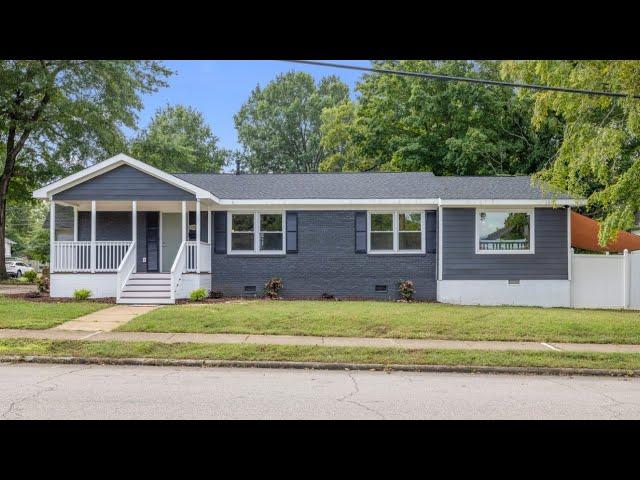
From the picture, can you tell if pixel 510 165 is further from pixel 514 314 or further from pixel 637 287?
pixel 514 314

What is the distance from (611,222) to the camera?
1370 cm

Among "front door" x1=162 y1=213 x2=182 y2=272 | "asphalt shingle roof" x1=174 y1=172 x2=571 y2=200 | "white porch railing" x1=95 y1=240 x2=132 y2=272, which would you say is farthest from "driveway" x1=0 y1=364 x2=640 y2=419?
"front door" x1=162 y1=213 x2=182 y2=272

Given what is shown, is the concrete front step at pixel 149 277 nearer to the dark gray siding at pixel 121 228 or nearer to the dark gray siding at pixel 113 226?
the dark gray siding at pixel 121 228

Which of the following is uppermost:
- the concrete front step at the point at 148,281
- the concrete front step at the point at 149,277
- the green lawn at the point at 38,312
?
the concrete front step at the point at 149,277

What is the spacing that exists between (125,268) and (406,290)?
8.90 metres

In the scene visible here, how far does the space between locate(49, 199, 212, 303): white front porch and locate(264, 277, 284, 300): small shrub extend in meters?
2.00

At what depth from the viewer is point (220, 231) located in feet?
61.9

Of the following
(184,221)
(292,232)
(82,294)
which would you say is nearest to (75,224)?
(82,294)

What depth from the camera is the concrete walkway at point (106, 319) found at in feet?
38.7

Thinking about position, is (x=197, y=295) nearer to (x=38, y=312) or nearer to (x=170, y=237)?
(x=170, y=237)

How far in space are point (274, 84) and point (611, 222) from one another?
142ft

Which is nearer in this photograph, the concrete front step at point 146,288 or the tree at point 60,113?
the concrete front step at point 146,288

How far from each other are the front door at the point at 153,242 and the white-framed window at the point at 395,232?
7373 millimetres

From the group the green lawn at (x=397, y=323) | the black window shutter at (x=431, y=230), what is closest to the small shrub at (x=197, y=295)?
the green lawn at (x=397, y=323)
